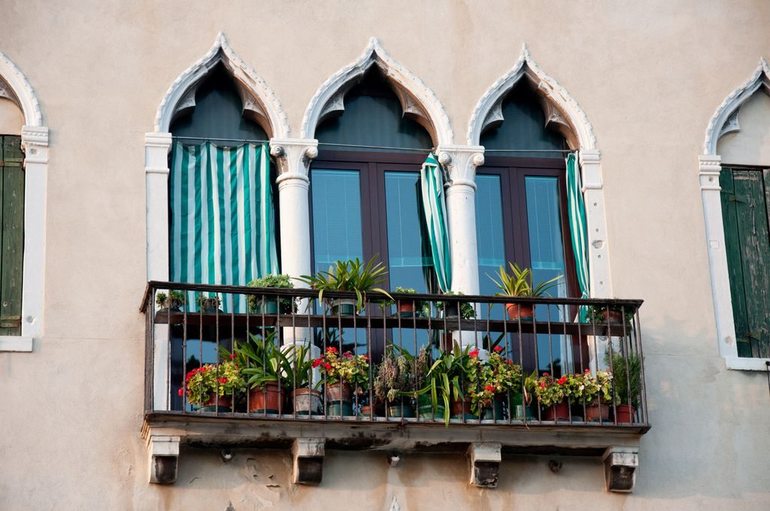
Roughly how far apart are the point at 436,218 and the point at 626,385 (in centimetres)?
238

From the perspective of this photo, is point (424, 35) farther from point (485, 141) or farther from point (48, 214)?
point (48, 214)

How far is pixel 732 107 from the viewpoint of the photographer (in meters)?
16.8

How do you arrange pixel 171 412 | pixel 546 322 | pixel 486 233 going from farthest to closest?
pixel 486 233, pixel 546 322, pixel 171 412

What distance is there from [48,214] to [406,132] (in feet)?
11.4

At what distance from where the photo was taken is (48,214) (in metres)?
15.3

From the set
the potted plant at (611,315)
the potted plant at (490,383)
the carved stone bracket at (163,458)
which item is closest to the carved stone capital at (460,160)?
the potted plant at (611,315)

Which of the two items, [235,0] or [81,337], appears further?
[235,0]

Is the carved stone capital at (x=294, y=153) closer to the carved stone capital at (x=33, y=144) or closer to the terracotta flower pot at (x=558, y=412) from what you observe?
the carved stone capital at (x=33, y=144)

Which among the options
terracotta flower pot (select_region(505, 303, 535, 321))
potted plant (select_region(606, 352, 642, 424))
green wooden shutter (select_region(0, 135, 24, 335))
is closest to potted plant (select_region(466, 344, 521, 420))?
terracotta flower pot (select_region(505, 303, 535, 321))

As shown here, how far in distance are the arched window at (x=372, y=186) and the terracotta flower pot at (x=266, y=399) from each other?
1.83 meters

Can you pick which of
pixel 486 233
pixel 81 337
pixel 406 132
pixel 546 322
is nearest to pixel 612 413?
pixel 546 322

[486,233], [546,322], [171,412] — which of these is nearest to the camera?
[171,412]

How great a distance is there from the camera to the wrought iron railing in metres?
14.4

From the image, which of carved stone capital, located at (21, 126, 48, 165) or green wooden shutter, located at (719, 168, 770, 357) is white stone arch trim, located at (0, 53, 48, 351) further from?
green wooden shutter, located at (719, 168, 770, 357)
